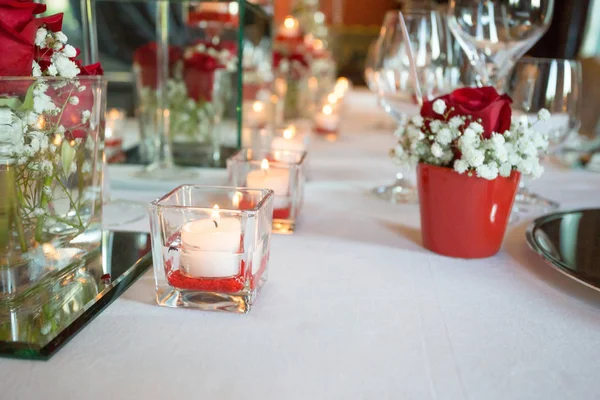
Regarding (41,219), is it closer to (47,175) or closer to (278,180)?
(47,175)

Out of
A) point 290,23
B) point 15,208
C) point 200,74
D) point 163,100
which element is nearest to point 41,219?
point 15,208

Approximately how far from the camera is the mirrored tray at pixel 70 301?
466 mm

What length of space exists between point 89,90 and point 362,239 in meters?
0.42

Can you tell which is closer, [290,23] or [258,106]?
[258,106]

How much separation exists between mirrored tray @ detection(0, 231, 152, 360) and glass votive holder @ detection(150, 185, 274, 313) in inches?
2.6

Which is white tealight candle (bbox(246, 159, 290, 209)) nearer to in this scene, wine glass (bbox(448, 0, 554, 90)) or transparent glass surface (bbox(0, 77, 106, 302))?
transparent glass surface (bbox(0, 77, 106, 302))

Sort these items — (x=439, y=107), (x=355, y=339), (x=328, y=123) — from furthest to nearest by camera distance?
(x=328, y=123)
(x=439, y=107)
(x=355, y=339)

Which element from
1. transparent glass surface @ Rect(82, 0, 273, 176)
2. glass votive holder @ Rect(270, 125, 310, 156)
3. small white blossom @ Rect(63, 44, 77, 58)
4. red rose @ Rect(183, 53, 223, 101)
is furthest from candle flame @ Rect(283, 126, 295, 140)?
small white blossom @ Rect(63, 44, 77, 58)

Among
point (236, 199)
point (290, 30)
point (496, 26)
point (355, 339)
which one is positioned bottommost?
point (355, 339)

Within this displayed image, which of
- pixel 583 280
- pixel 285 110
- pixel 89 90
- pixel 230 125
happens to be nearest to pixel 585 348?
pixel 583 280

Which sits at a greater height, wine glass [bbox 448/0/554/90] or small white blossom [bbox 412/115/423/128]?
wine glass [bbox 448/0/554/90]

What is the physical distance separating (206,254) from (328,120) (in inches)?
54.1

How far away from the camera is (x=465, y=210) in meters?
0.74

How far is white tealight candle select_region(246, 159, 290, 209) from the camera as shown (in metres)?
0.84
